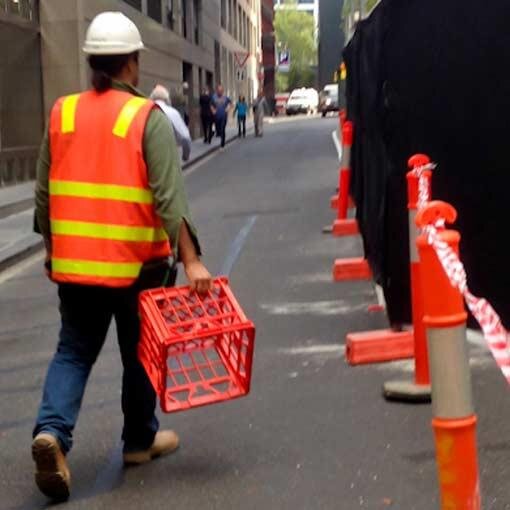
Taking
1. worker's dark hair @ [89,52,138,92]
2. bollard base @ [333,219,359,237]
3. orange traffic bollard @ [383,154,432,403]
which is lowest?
bollard base @ [333,219,359,237]

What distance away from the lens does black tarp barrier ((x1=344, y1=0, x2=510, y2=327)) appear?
6.97 meters

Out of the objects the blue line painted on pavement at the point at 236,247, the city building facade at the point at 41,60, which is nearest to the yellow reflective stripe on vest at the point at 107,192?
the blue line painted on pavement at the point at 236,247

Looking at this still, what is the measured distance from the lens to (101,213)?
455 cm

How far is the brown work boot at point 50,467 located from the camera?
4402mm

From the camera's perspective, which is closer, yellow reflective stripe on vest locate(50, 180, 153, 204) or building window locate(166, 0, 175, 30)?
yellow reflective stripe on vest locate(50, 180, 153, 204)

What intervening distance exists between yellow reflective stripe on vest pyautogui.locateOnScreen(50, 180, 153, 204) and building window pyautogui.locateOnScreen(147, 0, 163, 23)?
31.3m

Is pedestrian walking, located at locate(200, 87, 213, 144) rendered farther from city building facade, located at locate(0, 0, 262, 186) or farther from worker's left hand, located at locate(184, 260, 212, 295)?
worker's left hand, located at locate(184, 260, 212, 295)

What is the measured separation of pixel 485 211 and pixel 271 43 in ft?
351

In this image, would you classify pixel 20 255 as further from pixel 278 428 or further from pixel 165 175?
pixel 165 175

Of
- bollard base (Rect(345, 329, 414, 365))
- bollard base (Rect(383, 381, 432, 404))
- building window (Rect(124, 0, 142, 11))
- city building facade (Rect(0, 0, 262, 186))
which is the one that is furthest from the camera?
building window (Rect(124, 0, 142, 11))

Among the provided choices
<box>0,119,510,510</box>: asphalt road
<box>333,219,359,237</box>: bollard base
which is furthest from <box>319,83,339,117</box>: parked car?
<box>0,119,510,510</box>: asphalt road

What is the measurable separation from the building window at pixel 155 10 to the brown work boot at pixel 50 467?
31.6 meters

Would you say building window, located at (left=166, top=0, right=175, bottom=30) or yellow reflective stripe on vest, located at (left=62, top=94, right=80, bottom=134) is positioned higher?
building window, located at (left=166, top=0, right=175, bottom=30)

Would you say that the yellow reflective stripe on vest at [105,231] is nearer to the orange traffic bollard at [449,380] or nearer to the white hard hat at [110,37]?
the white hard hat at [110,37]
